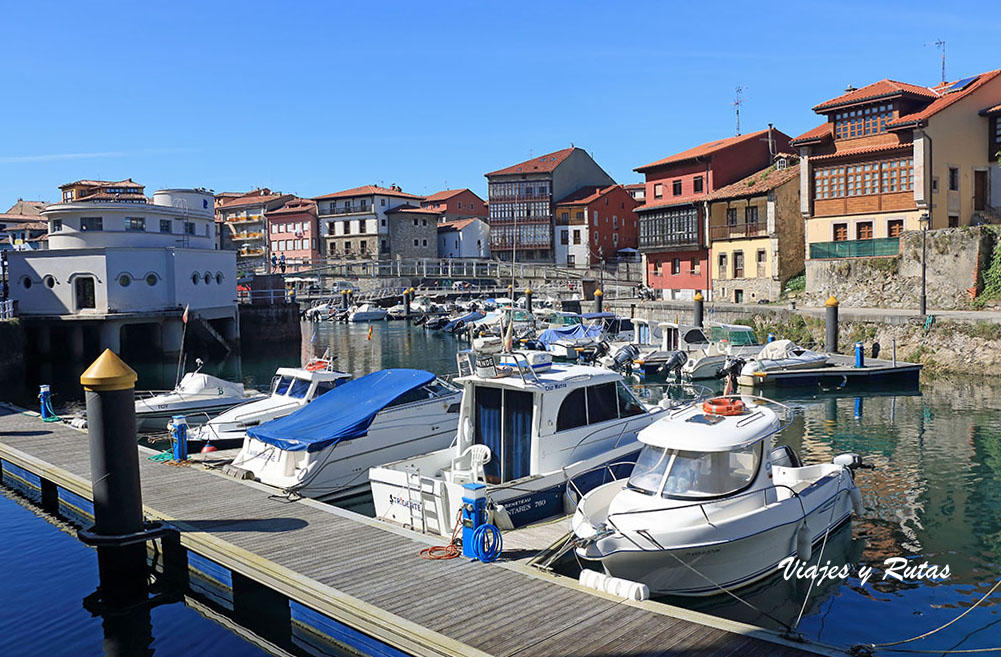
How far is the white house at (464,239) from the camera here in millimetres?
106125

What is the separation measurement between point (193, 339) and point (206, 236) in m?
7.99

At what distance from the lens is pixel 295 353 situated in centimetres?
5438

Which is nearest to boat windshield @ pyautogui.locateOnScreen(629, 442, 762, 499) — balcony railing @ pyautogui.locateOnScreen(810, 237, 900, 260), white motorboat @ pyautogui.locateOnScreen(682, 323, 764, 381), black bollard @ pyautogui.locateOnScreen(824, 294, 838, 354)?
white motorboat @ pyautogui.locateOnScreen(682, 323, 764, 381)

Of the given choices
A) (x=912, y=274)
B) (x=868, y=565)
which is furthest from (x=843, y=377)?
(x=868, y=565)

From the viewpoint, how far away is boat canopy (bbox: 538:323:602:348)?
146ft

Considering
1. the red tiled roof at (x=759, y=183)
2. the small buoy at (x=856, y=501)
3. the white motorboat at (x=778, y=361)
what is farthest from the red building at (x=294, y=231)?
the small buoy at (x=856, y=501)

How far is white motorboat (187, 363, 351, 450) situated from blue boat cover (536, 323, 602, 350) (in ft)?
68.2

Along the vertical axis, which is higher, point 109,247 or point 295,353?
point 109,247

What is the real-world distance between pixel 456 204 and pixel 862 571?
105 meters

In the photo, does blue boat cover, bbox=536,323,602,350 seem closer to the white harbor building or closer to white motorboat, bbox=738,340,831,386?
white motorboat, bbox=738,340,831,386

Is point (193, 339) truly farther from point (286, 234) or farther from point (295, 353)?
point (286, 234)

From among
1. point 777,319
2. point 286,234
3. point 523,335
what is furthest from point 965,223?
point 286,234

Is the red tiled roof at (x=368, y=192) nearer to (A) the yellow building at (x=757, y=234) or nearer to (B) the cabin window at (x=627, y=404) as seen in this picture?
(A) the yellow building at (x=757, y=234)

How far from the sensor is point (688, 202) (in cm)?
6347
